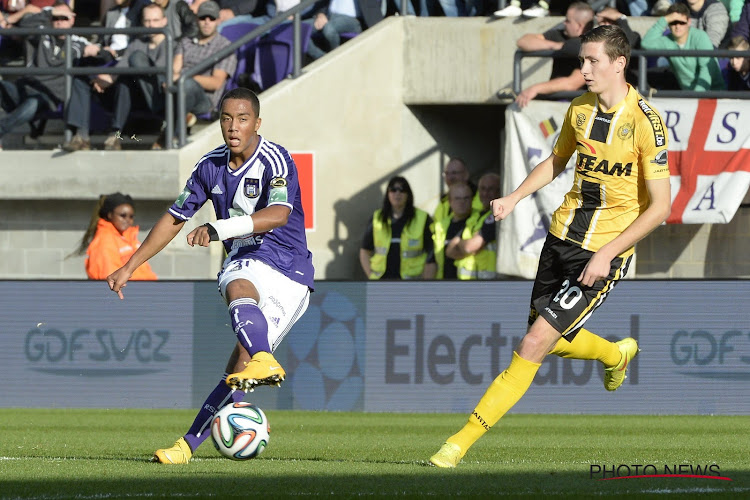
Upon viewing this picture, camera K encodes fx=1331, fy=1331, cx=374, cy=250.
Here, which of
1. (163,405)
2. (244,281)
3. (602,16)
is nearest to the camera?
(244,281)

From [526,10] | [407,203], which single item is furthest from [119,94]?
[526,10]

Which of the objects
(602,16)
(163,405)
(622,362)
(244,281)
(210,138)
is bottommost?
(163,405)

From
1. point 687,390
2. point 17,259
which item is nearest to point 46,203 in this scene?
point 17,259

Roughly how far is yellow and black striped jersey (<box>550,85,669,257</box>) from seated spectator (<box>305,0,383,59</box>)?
8.93 metres

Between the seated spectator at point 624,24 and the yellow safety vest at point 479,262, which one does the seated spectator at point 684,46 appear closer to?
the seated spectator at point 624,24

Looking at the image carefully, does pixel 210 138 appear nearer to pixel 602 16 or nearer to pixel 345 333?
pixel 345 333

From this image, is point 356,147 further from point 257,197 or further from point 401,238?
point 257,197

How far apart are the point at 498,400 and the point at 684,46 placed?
8170 mm

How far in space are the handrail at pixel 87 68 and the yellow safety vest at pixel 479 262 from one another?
3735 mm

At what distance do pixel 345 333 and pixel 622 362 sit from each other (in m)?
5.13

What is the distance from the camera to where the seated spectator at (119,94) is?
15.5 metres

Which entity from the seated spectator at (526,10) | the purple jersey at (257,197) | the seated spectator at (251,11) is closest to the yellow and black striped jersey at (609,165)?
the purple jersey at (257,197)

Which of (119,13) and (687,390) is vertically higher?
(119,13)

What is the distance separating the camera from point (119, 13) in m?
16.7
